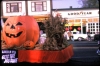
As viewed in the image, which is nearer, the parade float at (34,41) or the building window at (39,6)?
the parade float at (34,41)

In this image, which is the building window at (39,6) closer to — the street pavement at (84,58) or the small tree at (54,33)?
the street pavement at (84,58)

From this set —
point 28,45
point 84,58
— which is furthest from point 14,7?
point 28,45

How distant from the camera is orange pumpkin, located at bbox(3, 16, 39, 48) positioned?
7.96 m

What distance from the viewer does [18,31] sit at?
797cm

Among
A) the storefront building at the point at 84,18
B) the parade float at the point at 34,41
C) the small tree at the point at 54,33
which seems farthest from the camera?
the storefront building at the point at 84,18

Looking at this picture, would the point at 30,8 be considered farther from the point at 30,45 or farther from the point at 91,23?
the point at 30,45

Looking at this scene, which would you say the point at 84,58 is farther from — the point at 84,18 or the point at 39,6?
the point at 39,6

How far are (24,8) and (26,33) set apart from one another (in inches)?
1030

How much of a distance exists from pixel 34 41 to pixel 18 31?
737mm

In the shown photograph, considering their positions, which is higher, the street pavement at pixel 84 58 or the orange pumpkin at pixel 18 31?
the orange pumpkin at pixel 18 31

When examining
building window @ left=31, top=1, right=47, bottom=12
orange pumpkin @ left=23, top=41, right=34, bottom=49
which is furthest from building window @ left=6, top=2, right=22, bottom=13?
orange pumpkin @ left=23, top=41, right=34, bottom=49

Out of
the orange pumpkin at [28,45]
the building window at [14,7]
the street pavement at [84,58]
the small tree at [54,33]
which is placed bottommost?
the street pavement at [84,58]

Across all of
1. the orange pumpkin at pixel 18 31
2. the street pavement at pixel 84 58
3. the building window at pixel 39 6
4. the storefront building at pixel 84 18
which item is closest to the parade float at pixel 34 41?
the orange pumpkin at pixel 18 31

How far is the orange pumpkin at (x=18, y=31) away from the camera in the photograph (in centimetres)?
796
